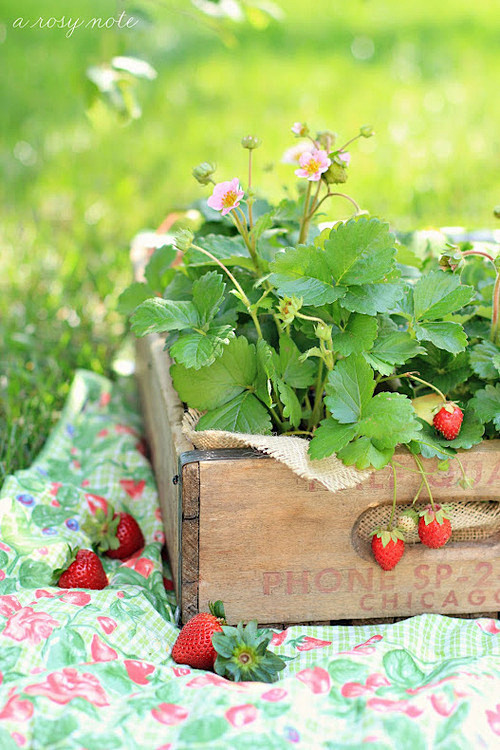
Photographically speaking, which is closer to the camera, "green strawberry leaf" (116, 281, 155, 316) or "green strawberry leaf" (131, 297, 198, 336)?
"green strawberry leaf" (131, 297, 198, 336)

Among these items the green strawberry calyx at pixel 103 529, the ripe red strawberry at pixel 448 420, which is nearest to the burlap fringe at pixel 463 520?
the ripe red strawberry at pixel 448 420

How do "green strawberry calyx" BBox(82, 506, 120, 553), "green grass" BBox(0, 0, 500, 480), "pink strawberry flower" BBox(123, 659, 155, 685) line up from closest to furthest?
1. "pink strawberry flower" BBox(123, 659, 155, 685)
2. "green strawberry calyx" BBox(82, 506, 120, 553)
3. "green grass" BBox(0, 0, 500, 480)

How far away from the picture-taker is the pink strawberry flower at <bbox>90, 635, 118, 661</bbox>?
1122mm

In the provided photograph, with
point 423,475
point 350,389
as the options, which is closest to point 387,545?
point 423,475

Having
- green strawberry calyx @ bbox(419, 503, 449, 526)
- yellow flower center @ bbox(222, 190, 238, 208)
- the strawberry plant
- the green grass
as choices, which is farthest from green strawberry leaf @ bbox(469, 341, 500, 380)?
the green grass

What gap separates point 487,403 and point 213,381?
39 centimetres

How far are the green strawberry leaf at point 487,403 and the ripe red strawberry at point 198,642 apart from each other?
17.6 inches

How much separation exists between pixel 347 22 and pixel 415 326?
4.25m

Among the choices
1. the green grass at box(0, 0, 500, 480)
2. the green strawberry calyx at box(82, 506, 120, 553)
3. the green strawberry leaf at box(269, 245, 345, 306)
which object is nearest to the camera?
the green strawberry leaf at box(269, 245, 345, 306)

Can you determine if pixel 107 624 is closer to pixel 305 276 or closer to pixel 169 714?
pixel 169 714

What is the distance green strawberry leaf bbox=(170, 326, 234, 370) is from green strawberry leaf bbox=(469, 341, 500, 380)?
14.1 inches

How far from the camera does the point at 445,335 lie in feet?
3.97

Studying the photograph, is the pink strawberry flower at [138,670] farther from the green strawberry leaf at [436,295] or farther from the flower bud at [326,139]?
the flower bud at [326,139]

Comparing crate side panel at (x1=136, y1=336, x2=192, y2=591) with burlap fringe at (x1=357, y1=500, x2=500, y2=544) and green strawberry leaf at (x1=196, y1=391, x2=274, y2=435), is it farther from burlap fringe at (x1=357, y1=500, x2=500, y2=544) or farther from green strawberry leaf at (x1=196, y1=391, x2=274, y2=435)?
burlap fringe at (x1=357, y1=500, x2=500, y2=544)
